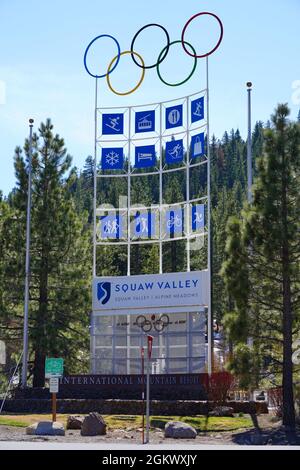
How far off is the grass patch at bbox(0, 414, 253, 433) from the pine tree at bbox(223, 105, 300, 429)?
206cm

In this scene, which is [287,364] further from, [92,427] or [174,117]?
[174,117]

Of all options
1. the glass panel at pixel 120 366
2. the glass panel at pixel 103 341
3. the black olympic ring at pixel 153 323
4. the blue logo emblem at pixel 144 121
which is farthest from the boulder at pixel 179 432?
the blue logo emblem at pixel 144 121

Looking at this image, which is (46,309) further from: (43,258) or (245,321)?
(245,321)

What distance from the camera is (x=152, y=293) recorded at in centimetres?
3722

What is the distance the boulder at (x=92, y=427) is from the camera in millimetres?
26594

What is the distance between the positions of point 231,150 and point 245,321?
161m

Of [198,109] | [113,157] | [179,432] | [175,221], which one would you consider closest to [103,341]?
[175,221]

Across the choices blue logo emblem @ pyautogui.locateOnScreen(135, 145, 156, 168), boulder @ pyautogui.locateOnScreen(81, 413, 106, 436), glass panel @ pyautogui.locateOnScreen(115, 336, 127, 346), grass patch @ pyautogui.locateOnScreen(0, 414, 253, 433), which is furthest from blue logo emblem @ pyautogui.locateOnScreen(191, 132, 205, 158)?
boulder @ pyautogui.locateOnScreen(81, 413, 106, 436)

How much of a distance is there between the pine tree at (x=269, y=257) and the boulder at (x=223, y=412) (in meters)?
2.48

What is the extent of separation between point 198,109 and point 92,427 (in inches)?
681

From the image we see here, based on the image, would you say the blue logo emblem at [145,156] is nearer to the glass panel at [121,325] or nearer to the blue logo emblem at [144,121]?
the blue logo emblem at [144,121]
